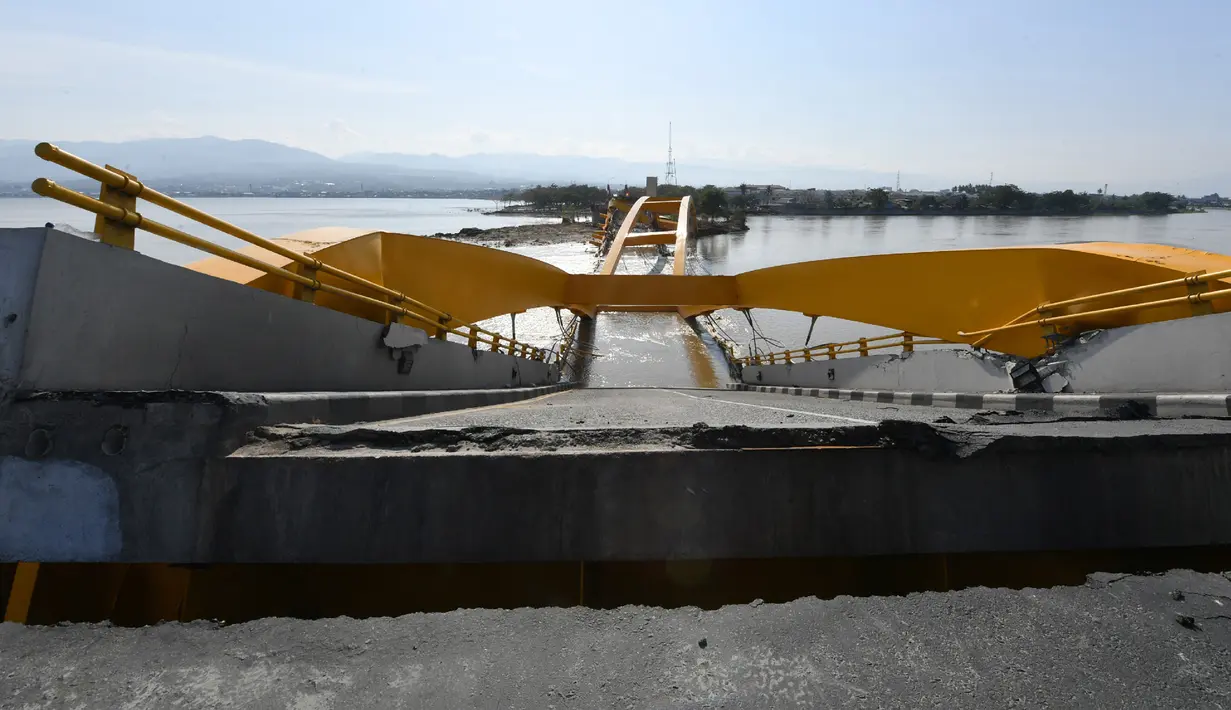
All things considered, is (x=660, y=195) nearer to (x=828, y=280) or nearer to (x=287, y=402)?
(x=828, y=280)

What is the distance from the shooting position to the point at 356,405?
4.43 meters

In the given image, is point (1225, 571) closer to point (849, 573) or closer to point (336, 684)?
point (849, 573)

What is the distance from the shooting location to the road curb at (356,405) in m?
3.18

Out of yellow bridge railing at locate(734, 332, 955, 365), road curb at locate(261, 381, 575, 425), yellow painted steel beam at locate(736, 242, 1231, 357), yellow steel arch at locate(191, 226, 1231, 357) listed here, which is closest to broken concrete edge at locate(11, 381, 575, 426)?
road curb at locate(261, 381, 575, 425)

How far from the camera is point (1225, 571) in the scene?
258 centimetres

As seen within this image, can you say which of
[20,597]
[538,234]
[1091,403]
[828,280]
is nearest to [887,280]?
[828,280]

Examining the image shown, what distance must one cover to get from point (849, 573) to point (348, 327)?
4.61 m

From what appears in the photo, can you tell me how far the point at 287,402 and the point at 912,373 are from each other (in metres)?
9.73

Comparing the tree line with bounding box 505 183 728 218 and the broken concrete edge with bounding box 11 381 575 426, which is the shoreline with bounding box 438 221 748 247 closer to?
the tree line with bounding box 505 183 728 218

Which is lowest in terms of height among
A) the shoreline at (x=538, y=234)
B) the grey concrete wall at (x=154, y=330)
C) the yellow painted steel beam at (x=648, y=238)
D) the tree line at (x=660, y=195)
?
the grey concrete wall at (x=154, y=330)

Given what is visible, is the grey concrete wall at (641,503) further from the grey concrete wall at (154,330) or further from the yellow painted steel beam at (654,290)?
the yellow painted steel beam at (654,290)

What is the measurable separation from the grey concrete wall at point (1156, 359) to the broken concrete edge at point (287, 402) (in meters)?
6.29

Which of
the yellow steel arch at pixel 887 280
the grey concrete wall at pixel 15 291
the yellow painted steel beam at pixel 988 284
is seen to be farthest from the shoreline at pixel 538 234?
the grey concrete wall at pixel 15 291

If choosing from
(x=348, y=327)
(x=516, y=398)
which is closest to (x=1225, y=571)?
(x=348, y=327)
